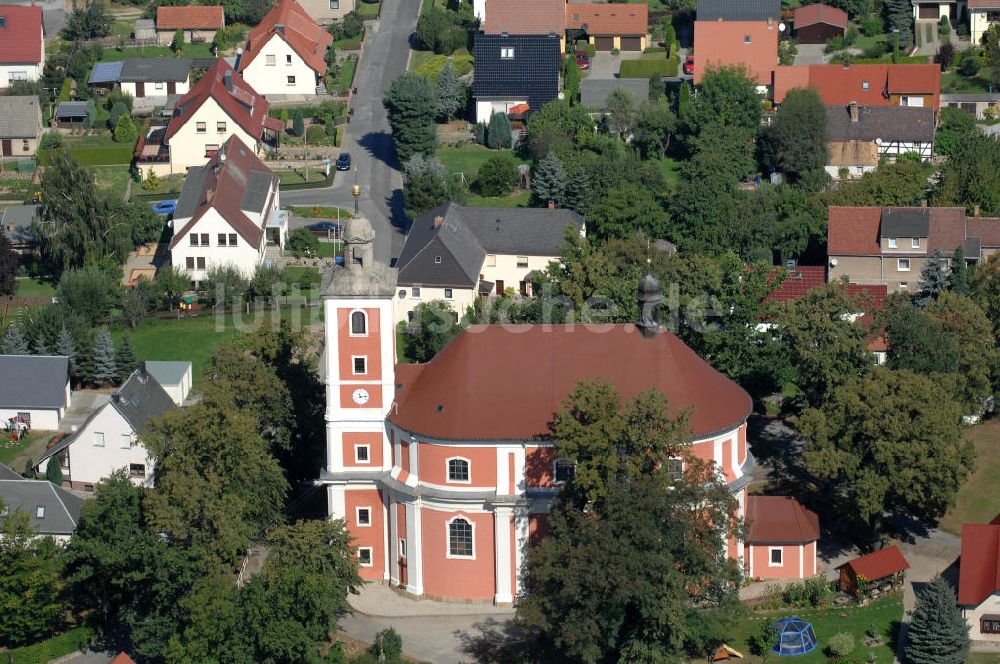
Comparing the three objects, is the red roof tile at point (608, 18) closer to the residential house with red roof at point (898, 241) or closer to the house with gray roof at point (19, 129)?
the residential house with red roof at point (898, 241)

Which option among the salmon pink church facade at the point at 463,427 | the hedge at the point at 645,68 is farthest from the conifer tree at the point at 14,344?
the hedge at the point at 645,68

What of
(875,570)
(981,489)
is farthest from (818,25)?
(875,570)

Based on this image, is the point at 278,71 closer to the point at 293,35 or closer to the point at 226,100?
the point at 293,35

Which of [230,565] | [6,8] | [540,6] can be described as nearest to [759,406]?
[230,565]

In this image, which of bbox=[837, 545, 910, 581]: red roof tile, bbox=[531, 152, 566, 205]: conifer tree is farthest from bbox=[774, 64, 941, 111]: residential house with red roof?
bbox=[837, 545, 910, 581]: red roof tile

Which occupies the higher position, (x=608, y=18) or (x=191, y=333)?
(x=608, y=18)

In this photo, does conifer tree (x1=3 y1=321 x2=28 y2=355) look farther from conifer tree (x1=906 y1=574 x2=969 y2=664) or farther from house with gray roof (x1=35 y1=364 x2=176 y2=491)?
conifer tree (x1=906 y1=574 x2=969 y2=664)

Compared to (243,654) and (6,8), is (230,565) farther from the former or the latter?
(6,8)
